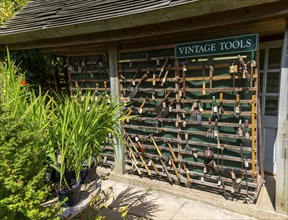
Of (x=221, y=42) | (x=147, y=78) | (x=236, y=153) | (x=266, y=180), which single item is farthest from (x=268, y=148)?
(x=147, y=78)

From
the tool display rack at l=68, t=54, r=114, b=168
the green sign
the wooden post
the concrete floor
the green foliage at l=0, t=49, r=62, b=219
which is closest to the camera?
the green foliage at l=0, t=49, r=62, b=219

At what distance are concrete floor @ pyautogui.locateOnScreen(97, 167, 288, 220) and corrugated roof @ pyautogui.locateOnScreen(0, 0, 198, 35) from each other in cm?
233

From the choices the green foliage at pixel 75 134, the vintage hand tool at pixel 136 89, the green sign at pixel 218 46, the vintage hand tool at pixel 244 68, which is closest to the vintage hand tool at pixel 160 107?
the vintage hand tool at pixel 136 89

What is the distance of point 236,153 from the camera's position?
2.70m

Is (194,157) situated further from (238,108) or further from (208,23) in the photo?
(208,23)

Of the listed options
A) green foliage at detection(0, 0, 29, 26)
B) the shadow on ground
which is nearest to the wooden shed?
the shadow on ground

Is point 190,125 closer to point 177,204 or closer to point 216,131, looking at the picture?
point 216,131

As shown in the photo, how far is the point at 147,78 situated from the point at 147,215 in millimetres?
1796

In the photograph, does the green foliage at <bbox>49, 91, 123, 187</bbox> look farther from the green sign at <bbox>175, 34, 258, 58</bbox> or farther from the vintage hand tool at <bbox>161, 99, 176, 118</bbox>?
the green sign at <bbox>175, 34, 258, 58</bbox>

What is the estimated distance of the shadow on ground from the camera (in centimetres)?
273

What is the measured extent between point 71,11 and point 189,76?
200cm

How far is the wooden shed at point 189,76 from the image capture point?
2348mm

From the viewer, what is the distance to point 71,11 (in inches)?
129

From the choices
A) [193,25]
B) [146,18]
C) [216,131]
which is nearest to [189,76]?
[193,25]
